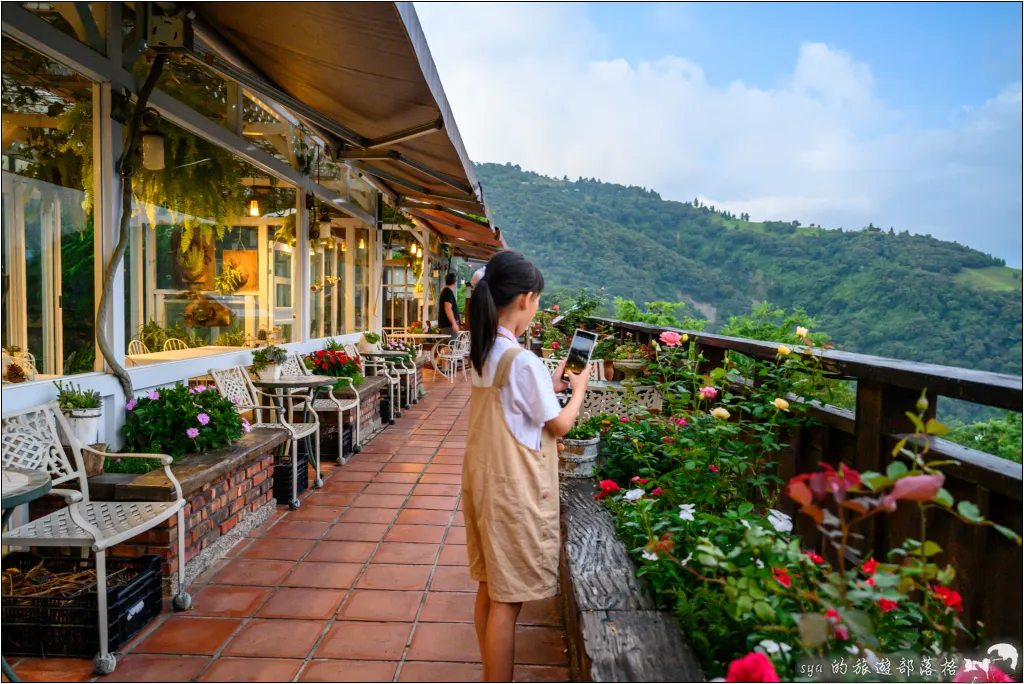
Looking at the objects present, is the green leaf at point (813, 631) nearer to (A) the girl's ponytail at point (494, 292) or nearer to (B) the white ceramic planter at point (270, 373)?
(A) the girl's ponytail at point (494, 292)

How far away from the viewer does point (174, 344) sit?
14.5 feet

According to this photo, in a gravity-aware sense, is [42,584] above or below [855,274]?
below

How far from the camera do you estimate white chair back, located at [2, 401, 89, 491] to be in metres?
2.68

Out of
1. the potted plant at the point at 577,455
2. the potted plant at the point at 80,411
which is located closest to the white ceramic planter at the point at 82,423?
the potted plant at the point at 80,411

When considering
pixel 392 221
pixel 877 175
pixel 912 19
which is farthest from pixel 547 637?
pixel 877 175

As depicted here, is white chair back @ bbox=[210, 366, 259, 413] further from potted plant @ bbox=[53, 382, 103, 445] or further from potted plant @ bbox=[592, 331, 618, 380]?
potted plant @ bbox=[592, 331, 618, 380]

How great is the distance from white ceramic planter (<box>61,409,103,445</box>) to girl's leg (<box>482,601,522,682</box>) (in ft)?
7.60

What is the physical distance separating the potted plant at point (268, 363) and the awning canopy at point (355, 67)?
1637 millimetres

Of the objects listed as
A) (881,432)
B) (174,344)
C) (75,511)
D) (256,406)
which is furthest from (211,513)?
(881,432)

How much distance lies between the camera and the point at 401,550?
11.3ft

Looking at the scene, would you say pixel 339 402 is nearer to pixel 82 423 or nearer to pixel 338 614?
pixel 82 423

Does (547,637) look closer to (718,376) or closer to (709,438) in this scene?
(709,438)

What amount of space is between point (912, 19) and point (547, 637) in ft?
14.5

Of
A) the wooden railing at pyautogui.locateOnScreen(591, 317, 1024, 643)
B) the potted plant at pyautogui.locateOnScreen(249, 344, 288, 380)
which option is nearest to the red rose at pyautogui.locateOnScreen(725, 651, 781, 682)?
the wooden railing at pyautogui.locateOnScreen(591, 317, 1024, 643)
